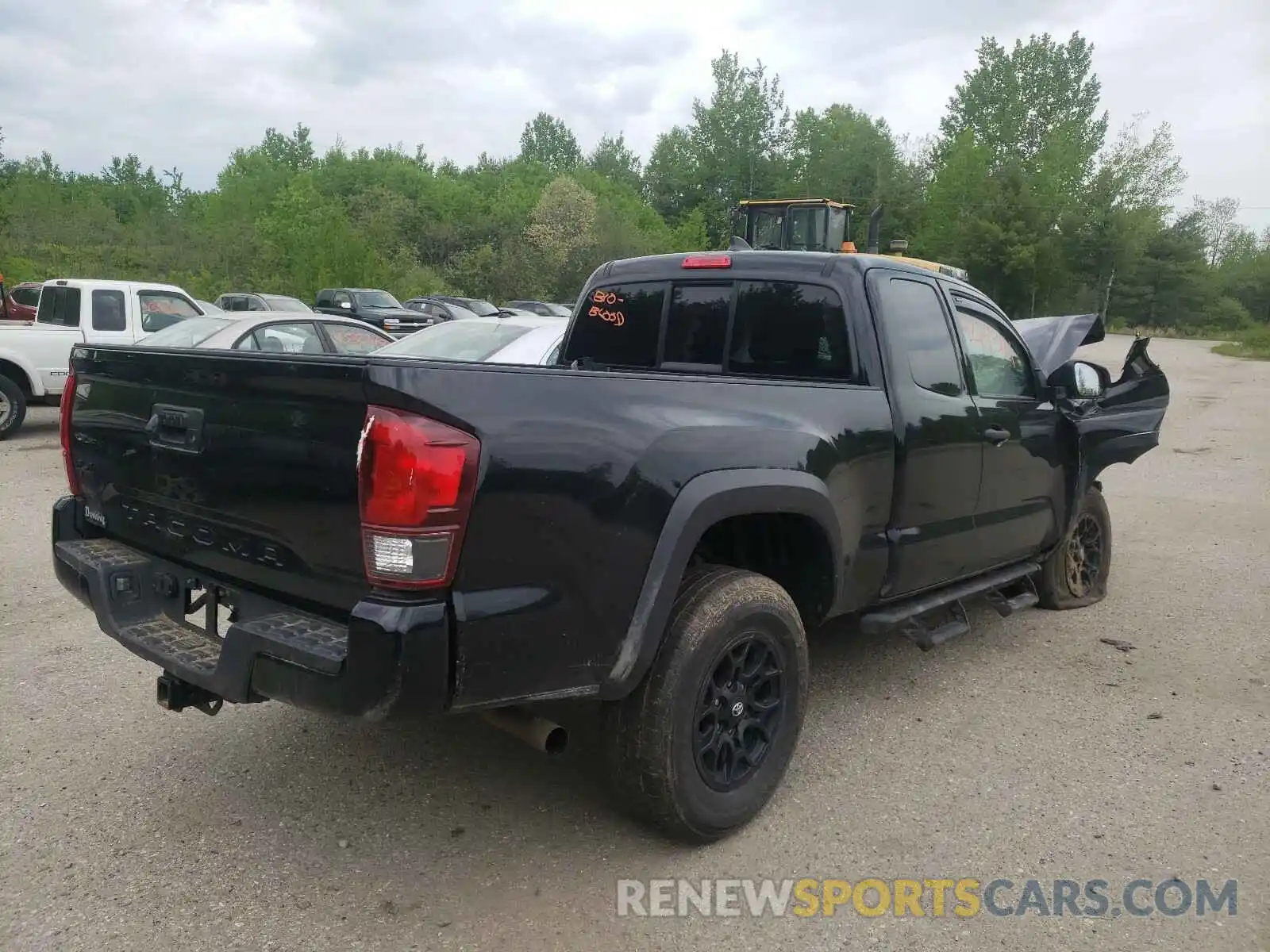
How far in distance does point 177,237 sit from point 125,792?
46.0m

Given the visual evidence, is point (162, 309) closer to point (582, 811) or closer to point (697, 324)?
point (697, 324)

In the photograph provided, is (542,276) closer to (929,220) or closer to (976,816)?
(929,220)

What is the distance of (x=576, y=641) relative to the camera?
2.57m

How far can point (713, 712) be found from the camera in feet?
9.86

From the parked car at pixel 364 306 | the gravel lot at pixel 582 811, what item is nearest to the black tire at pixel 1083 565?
the gravel lot at pixel 582 811

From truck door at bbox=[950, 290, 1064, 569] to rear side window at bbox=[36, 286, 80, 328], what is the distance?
11110 mm

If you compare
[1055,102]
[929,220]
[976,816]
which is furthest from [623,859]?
[1055,102]

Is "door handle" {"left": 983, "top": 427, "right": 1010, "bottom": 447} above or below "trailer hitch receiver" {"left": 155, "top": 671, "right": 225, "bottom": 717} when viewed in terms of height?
above

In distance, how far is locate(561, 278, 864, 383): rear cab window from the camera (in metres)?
3.85

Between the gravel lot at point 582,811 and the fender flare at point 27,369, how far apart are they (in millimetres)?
7220

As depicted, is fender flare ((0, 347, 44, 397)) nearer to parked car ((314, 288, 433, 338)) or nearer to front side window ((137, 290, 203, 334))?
front side window ((137, 290, 203, 334))

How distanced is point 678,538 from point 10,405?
11.2 m

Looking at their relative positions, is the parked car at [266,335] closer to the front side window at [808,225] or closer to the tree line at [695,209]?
the front side window at [808,225]

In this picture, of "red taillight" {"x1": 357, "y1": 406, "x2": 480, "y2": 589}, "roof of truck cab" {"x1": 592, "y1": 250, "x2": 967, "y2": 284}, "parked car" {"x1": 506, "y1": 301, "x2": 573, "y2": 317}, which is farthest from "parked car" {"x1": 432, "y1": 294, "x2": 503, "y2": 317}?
"red taillight" {"x1": 357, "y1": 406, "x2": 480, "y2": 589}
